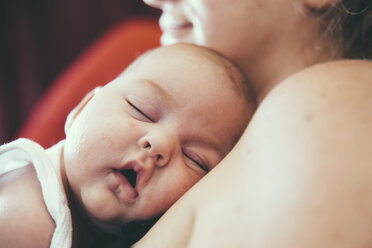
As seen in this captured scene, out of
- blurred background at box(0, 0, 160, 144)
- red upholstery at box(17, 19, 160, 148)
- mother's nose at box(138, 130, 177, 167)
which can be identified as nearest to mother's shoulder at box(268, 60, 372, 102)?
mother's nose at box(138, 130, 177, 167)

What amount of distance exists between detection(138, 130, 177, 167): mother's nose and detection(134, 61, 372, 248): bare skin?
0.44 feet

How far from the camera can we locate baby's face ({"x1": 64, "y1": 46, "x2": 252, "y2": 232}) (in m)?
0.75

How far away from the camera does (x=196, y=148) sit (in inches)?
33.1

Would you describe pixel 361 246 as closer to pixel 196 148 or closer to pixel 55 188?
pixel 196 148

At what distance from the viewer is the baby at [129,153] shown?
2.44 ft

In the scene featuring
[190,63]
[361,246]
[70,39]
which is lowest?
[70,39]

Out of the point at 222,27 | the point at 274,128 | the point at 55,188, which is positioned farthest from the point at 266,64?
the point at 55,188

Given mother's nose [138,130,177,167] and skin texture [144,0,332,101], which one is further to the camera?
skin texture [144,0,332,101]

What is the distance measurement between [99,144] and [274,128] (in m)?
0.36

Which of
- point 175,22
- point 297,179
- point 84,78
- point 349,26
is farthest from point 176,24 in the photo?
point 297,179

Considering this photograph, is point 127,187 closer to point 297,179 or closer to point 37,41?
point 297,179

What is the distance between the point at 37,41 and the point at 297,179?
2.33 meters

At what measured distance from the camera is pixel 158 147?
0.74 metres

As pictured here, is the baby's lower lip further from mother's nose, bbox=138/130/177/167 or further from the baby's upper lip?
the baby's upper lip
